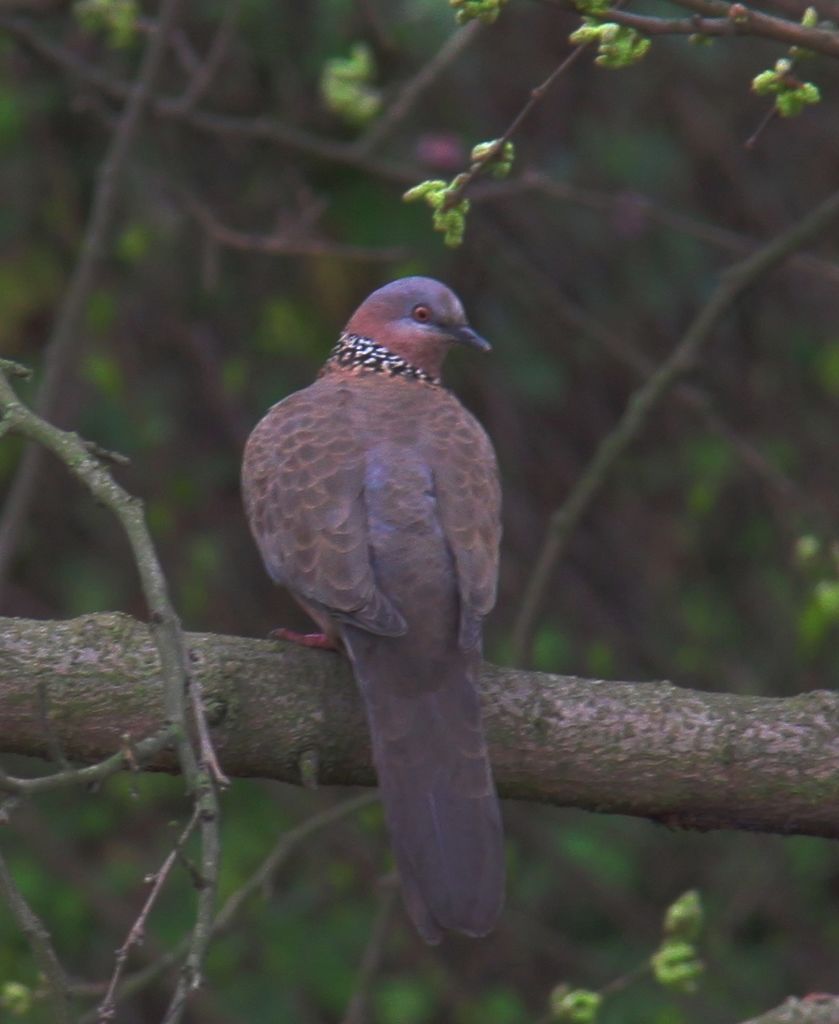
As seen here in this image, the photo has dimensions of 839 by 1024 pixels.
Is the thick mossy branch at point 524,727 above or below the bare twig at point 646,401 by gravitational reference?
below

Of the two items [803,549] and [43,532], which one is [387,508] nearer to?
[803,549]

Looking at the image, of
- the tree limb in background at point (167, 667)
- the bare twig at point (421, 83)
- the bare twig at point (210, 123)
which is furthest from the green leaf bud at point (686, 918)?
the bare twig at point (210, 123)

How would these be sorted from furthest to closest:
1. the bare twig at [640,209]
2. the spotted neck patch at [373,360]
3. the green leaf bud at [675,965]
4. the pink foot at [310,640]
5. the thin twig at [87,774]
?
the bare twig at [640,209]
the spotted neck patch at [373,360]
the green leaf bud at [675,965]
the pink foot at [310,640]
the thin twig at [87,774]

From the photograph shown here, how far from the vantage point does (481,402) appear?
6082mm

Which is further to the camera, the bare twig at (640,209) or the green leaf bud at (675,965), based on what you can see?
the bare twig at (640,209)

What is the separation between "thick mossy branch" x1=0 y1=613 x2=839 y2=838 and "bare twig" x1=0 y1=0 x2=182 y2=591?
1.49 metres

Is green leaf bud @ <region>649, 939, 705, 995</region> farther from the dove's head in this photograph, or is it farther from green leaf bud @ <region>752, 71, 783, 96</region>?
green leaf bud @ <region>752, 71, 783, 96</region>

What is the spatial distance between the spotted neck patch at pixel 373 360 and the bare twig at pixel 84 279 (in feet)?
2.33

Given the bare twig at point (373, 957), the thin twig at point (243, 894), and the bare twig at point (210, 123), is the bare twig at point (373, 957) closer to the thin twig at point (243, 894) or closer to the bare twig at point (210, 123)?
the thin twig at point (243, 894)

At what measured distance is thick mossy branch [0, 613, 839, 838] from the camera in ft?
9.27

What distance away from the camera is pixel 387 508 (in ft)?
11.1

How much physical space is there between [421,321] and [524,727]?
62.8 inches

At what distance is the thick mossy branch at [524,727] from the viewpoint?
283cm

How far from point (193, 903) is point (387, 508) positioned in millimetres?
2911
